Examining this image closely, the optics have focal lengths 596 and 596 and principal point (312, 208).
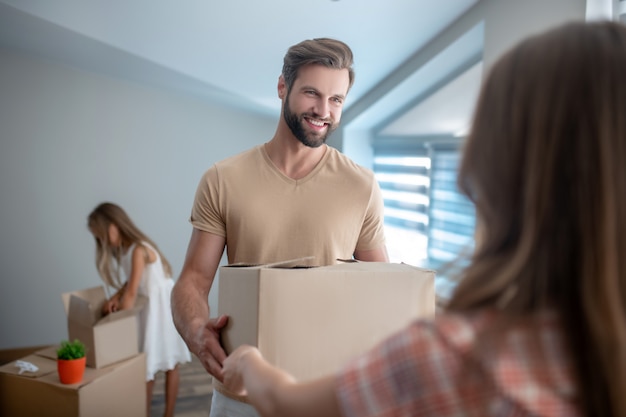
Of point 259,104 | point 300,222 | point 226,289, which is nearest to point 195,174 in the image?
point 259,104

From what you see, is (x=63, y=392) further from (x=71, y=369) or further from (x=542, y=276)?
(x=542, y=276)

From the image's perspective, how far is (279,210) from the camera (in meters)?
1.43

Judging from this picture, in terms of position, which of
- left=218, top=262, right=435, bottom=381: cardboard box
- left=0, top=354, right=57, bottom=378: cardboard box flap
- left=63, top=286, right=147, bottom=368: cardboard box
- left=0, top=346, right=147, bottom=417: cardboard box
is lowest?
left=0, top=346, right=147, bottom=417: cardboard box

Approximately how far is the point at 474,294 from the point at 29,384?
2.48 m

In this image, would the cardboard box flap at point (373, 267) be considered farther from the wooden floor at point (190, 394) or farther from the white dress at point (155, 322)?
the wooden floor at point (190, 394)

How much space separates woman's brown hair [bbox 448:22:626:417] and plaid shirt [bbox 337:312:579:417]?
18 mm

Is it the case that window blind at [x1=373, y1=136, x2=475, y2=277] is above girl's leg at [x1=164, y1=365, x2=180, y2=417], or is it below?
above

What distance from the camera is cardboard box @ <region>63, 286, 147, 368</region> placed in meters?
2.64

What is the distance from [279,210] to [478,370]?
2.98 ft

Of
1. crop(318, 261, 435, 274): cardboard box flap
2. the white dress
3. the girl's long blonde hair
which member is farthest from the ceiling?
crop(318, 261, 435, 274): cardboard box flap

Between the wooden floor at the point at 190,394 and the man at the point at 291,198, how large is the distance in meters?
2.31

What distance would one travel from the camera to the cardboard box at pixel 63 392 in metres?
2.47

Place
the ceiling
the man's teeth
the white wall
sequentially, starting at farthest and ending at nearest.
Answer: the white wall → the ceiling → the man's teeth

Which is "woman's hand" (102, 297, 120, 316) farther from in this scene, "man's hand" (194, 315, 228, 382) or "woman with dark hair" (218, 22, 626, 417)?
"woman with dark hair" (218, 22, 626, 417)
